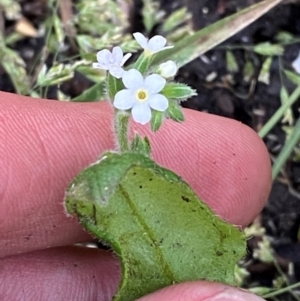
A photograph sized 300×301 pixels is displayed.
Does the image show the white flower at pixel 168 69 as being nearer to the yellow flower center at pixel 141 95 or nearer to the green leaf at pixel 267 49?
the yellow flower center at pixel 141 95

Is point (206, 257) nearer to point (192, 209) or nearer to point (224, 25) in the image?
point (192, 209)

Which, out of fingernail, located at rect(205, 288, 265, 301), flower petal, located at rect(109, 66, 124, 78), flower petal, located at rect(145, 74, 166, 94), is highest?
flower petal, located at rect(109, 66, 124, 78)

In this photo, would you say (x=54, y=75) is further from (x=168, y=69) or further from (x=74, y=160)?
(x=168, y=69)

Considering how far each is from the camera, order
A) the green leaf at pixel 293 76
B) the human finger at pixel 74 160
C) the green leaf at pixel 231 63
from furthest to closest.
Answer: the green leaf at pixel 231 63
the green leaf at pixel 293 76
the human finger at pixel 74 160

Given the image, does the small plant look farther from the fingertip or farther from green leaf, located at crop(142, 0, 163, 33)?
green leaf, located at crop(142, 0, 163, 33)

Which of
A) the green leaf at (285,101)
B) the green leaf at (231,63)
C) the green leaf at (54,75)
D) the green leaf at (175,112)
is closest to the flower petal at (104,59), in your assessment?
the green leaf at (175,112)

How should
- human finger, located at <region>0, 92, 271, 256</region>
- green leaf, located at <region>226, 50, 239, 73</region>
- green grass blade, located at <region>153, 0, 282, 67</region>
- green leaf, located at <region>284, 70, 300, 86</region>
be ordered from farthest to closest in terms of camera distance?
1. green leaf, located at <region>226, 50, 239, 73</region>
2. green leaf, located at <region>284, 70, 300, 86</region>
3. green grass blade, located at <region>153, 0, 282, 67</region>
4. human finger, located at <region>0, 92, 271, 256</region>

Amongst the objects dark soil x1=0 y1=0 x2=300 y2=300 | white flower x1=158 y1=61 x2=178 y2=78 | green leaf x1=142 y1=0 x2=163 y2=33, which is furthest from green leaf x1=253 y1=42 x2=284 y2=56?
white flower x1=158 y1=61 x2=178 y2=78

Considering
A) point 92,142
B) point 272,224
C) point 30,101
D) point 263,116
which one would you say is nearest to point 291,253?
point 272,224
